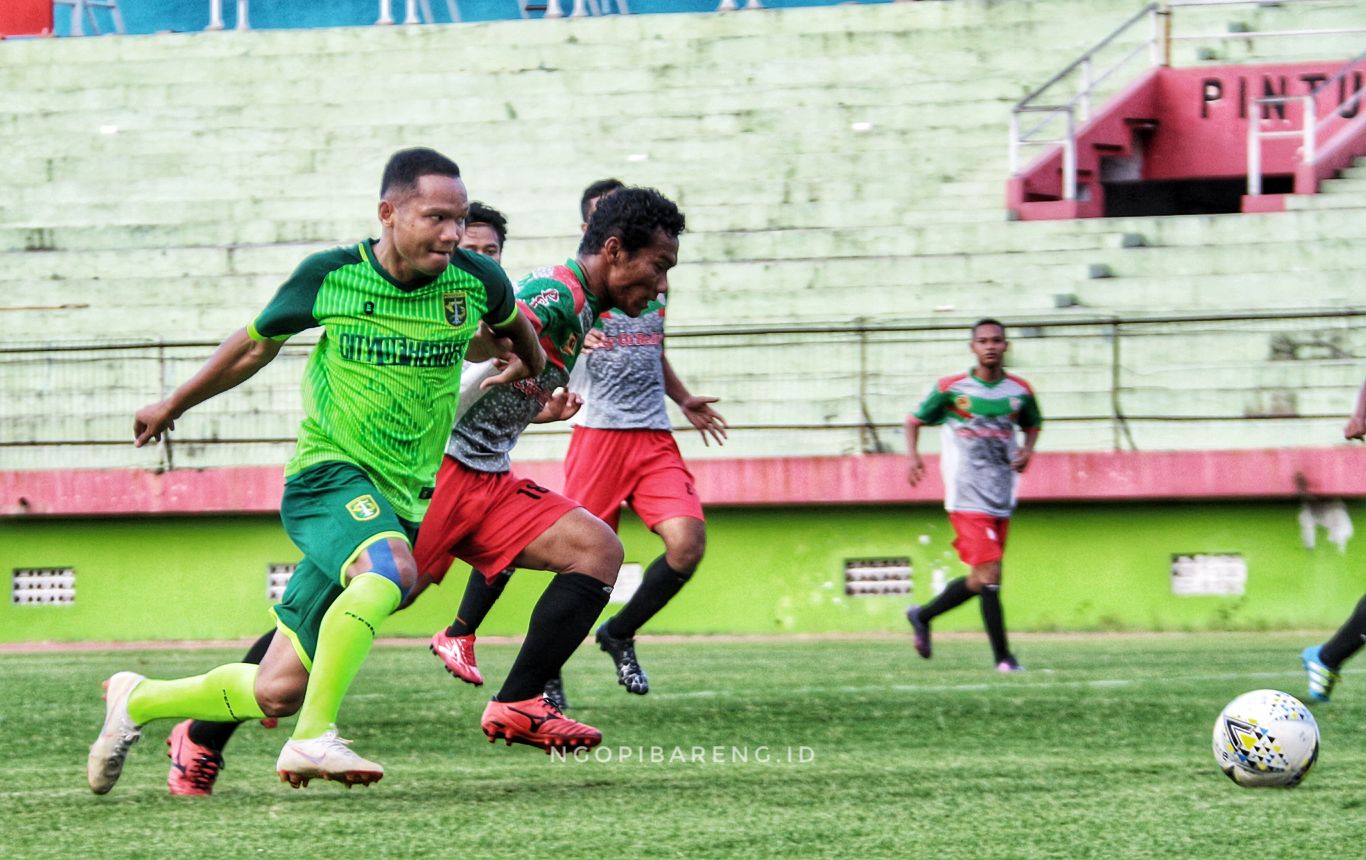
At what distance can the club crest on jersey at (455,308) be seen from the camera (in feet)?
18.4

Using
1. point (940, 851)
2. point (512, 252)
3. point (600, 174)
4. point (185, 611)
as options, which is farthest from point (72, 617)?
point (940, 851)

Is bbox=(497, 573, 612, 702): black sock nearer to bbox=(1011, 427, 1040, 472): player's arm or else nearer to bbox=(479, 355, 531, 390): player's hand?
bbox=(479, 355, 531, 390): player's hand

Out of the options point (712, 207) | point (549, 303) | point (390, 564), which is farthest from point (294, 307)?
point (712, 207)

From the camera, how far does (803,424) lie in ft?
48.7

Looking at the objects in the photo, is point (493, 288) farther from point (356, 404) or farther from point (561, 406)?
point (561, 406)

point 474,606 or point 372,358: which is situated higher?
point 372,358

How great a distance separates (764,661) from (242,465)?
5345mm

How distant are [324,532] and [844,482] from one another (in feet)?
29.5

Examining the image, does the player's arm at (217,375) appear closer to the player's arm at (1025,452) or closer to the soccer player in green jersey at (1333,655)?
the soccer player in green jersey at (1333,655)

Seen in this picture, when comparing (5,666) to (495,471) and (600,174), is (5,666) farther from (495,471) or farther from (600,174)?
(600,174)

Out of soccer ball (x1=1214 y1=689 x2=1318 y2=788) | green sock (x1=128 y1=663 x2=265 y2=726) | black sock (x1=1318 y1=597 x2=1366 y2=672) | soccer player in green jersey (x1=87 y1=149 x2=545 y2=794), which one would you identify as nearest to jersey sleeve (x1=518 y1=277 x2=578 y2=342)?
soccer player in green jersey (x1=87 y1=149 x2=545 y2=794)

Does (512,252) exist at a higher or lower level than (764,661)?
higher

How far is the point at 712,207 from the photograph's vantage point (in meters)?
18.5

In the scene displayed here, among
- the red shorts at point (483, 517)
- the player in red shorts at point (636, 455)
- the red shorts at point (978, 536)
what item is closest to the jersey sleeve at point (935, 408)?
the red shorts at point (978, 536)
